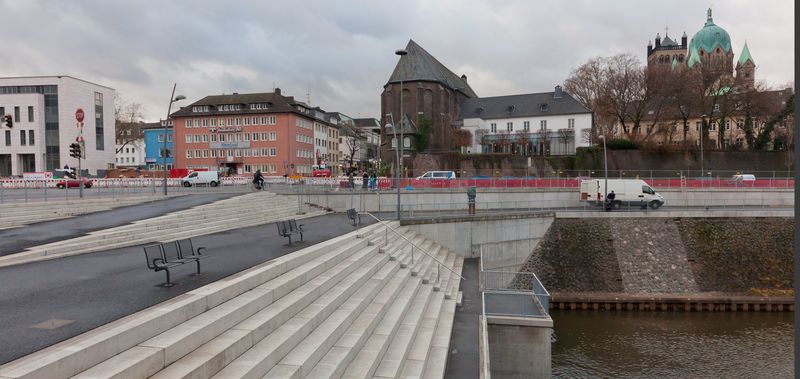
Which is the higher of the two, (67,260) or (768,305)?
(67,260)

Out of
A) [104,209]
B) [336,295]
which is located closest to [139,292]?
[336,295]

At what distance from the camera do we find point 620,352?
58.9ft

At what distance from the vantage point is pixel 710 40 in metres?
103

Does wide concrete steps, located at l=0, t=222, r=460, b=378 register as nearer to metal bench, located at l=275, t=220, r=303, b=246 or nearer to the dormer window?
metal bench, located at l=275, t=220, r=303, b=246

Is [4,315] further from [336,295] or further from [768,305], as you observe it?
[768,305]

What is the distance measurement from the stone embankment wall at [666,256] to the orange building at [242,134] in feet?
163

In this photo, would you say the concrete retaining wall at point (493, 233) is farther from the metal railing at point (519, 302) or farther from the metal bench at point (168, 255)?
the metal bench at point (168, 255)

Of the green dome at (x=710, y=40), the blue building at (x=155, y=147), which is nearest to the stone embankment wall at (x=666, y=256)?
Result: the blue building at (x=155, y=147)

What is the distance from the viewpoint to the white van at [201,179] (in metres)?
40.6

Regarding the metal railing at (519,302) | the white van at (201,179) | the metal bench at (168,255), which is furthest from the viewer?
the white van at (201,179)

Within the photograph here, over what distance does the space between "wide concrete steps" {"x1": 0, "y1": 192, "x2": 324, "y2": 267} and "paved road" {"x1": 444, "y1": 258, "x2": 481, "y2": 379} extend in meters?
9.00

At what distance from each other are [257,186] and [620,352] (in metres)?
23.8

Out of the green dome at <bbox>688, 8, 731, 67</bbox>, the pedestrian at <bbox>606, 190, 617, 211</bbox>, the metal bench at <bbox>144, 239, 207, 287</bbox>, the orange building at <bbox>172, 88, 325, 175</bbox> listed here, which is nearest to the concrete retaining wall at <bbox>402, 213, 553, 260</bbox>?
the pedestrian at <bbox>606, 190, 617, 211</bbox>

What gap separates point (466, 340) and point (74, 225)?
13.5 metres
